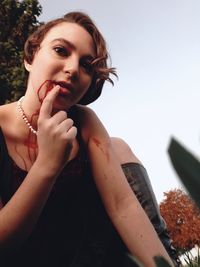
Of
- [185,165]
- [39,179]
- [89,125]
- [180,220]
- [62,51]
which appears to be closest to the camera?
[185,165]

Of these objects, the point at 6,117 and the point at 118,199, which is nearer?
the point at 118,199

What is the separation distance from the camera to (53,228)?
1909 mm

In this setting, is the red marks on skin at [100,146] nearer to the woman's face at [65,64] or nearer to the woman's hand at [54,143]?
the woman's face at [65,64]

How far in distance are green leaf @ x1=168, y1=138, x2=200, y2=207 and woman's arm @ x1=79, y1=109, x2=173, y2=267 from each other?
4.53 feet

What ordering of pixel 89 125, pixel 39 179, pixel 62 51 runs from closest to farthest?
1. pixel 39 179
2. pixel 62 51
3. pixel 89 125

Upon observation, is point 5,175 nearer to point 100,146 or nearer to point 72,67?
point 100,146

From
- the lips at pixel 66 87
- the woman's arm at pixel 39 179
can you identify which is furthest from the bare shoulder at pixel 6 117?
the woman's arm at pixel 39 179

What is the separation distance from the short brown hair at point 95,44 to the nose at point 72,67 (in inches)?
7.9

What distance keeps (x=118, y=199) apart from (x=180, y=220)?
1445 cm

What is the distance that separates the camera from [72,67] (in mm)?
1857

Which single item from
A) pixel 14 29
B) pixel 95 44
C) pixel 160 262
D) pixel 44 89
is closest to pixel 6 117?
pixel 44 89

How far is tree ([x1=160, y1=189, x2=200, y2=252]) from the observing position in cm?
1464

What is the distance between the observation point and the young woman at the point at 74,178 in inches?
70.2

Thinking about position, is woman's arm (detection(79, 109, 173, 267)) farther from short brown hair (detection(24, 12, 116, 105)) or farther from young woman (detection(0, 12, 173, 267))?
short brown hair (detection(24, 12, 116, 105))
